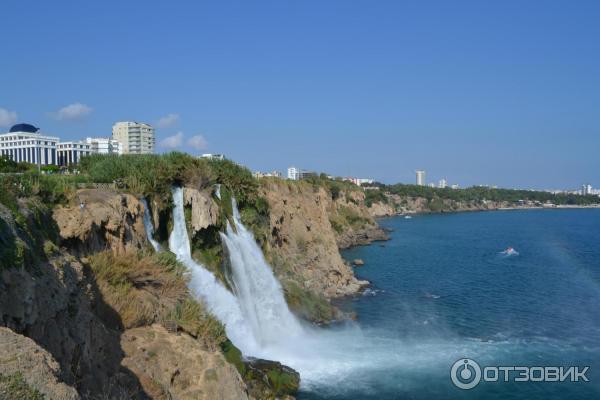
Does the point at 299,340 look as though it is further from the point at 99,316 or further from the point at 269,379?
the point at 99,316

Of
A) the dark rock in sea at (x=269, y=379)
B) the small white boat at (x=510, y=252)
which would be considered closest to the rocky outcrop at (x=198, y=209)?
the dark rock in sea at (x=269, y=379)

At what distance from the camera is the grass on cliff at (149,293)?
469 inches

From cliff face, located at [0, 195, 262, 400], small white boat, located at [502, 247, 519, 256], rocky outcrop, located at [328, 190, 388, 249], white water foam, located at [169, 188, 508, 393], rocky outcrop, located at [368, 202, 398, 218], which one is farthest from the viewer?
rocky outcrop, located at [368, 202, 398, 218]

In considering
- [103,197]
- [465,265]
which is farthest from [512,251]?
[103,197]

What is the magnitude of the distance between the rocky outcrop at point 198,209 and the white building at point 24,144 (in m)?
51.3

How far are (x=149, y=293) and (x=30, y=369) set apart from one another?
8.01 meters

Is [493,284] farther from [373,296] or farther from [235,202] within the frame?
[235,202]

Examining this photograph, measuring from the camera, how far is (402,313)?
1148 inches

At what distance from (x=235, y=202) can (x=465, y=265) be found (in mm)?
27967

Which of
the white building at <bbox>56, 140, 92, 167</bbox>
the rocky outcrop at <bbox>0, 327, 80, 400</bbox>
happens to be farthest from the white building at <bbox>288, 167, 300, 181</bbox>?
the rocky outcrop at <bbox>0, 327, 80, 400</bbox>

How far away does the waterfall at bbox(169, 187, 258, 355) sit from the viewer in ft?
60.3

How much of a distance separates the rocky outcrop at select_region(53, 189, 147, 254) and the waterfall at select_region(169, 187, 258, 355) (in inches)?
102

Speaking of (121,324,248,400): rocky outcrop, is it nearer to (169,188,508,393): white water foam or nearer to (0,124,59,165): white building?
(169,188,508,393): white water foam

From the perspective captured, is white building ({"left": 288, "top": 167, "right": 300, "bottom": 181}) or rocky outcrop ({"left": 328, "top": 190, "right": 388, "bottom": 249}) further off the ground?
white building ({"left": 288, "top": 167, "right": 300, "bottom": 181})
